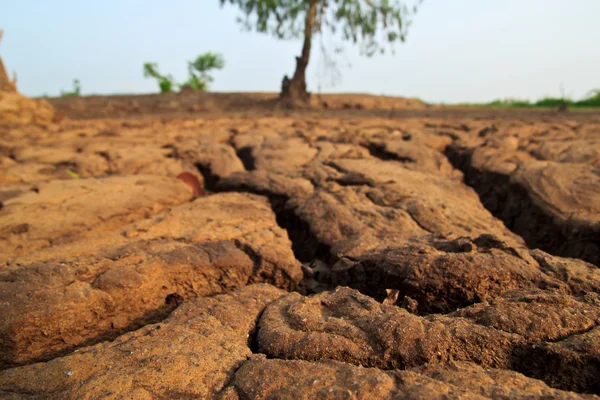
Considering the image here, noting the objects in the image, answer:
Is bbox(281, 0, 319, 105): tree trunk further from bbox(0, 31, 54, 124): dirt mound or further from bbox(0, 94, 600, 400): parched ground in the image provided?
bbox(0, 94, 600, 400): parched ground

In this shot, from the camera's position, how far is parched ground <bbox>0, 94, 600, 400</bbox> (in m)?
1.31

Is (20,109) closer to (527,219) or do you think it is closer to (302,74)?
(302,74)

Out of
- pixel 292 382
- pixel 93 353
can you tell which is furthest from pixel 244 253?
pixel 292 382

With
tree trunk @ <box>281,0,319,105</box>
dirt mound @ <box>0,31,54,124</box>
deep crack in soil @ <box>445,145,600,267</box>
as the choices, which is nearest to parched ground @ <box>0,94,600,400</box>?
deep crack in soil @ <box>445,145,600,267</box>

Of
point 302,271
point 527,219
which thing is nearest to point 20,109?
point 302,271

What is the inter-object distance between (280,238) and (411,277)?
3.17 ft

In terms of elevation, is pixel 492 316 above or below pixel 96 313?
above

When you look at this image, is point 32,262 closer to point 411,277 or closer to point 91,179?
point 91,179

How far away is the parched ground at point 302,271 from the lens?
4.31 ft

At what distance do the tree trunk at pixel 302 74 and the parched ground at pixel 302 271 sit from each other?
6.48 metres

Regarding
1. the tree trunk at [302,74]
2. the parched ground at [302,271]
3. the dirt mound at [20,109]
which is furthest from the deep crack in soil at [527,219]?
the tree trunk at [302,74]

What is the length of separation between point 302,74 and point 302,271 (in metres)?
9.41

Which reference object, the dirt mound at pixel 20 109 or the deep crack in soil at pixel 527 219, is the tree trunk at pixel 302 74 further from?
the deep crack in soil at pixel 527 219

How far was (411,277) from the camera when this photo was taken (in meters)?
1.91
